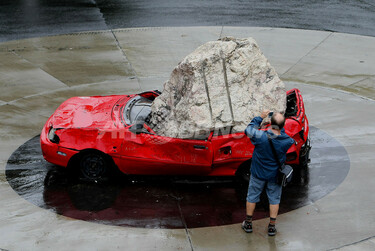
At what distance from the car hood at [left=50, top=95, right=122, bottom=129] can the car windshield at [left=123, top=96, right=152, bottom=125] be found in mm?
253

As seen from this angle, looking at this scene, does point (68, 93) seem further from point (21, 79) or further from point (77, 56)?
point (77, 56)

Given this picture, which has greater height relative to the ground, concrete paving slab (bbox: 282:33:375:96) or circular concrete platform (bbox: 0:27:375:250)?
circular concrete platform (bbox: 0:27:375:250)

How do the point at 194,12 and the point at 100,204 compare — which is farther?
the point at 194,12

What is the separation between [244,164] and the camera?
6.91m

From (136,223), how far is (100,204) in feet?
2.32

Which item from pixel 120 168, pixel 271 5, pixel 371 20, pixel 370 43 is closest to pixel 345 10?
pixel 371 20

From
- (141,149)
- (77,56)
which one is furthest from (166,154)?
(77,56)

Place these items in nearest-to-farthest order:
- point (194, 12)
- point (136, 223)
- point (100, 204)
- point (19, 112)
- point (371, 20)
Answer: point (136, 223)
point (100, 204)
point (19, 112)
point (371, 20)
point (194, 12)

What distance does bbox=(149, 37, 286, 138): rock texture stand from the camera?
6.91 m

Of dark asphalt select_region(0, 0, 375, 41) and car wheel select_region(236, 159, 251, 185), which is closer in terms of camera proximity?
car wheel select_region(236, 159, 251, 185)

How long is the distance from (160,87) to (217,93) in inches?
169

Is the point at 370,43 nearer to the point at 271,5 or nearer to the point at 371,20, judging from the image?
the point at 371,20

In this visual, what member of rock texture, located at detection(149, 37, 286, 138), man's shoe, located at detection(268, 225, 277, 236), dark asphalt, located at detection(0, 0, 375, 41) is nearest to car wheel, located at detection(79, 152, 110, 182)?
rock texture, located at detection(149, 37, 286, 138)

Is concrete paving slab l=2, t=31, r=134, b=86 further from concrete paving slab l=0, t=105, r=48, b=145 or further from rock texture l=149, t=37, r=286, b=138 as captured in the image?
rock texture l=149, t=37, r=286, b=138
